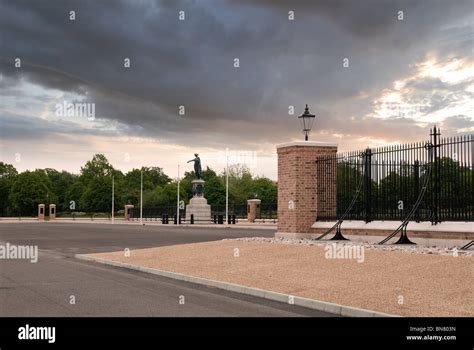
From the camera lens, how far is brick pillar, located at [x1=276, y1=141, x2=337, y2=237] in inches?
815

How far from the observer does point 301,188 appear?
68.1 feet

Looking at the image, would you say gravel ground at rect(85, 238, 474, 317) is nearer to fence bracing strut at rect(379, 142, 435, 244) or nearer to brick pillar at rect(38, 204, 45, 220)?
fence bracing strut at rect(379, 142, 435, 244)

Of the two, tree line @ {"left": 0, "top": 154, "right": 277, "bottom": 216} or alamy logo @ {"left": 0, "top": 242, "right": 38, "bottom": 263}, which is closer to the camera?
alamy logo @ {"left": 0, "top": 242, "right": 38, "bottom": 263}

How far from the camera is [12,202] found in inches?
4476

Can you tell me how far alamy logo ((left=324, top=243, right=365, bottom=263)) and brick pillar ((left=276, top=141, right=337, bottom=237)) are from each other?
162 inches

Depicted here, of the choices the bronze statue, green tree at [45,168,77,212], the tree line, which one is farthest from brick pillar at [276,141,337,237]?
green tree at [45,168,77,212]

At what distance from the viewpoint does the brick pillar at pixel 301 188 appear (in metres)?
20.7

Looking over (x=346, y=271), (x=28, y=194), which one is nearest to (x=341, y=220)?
(x=346, y=271)

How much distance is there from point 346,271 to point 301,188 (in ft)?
27.4

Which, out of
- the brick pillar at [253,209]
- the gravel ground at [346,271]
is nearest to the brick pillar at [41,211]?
the brick pillar at [253,209]
